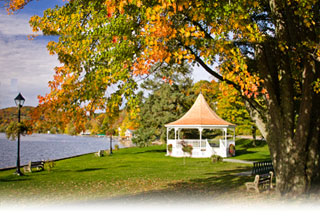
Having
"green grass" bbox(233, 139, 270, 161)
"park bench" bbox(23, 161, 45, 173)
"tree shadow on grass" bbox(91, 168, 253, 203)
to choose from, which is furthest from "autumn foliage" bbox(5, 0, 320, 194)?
"green grass" bbox(233, 139, 270, 161)

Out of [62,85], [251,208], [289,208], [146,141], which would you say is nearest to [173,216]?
A: [251,208]

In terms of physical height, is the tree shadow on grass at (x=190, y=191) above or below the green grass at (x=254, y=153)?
above

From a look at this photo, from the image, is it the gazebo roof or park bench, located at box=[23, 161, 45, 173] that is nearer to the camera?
park bench, located at box=[23, 161, 45, 173]

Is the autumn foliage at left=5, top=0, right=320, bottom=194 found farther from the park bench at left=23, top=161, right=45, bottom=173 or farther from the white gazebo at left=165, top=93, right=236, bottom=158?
the white gazebo at left=165, top=93, right=236, bottom=158

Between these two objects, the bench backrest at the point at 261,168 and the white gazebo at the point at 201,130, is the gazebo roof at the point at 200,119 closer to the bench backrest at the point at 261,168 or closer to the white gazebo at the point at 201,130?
the white gazebo at the point at 201,130

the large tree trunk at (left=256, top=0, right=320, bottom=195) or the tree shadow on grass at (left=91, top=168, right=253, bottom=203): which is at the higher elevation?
the large tree trunk at (left=256, top=0, right=320, bottom=195)

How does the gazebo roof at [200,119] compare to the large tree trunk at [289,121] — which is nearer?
the large tree trunk at [289,121]

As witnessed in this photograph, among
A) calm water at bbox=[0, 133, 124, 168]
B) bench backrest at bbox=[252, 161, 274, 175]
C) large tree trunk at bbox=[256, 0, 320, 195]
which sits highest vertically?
large tree trunk at bbox=[256, 0, 320, 195]

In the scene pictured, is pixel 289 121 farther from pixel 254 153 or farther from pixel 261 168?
pixel 254 153

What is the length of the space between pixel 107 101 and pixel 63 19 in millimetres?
2381

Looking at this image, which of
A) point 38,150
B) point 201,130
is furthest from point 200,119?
point 38,150

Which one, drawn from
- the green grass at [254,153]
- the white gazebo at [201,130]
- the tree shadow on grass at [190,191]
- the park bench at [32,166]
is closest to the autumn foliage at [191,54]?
the tree shadow on grass at [190,191]

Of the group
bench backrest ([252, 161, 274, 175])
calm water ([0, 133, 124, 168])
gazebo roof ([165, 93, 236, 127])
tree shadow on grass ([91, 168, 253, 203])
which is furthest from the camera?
calm water ([0, 133, 124, 168])

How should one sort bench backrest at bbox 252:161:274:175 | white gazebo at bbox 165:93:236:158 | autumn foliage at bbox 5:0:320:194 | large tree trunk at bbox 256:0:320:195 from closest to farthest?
1. autumn foliage at bbox 5:0:320:194
2. large tree trunk at bbox 256:0:320:195
3. bench backrest at bbox 252:161:274:175
4. white gazebo at bbox 165:93:236:158
